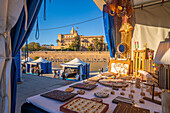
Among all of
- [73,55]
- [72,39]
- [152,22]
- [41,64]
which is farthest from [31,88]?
[72,39]

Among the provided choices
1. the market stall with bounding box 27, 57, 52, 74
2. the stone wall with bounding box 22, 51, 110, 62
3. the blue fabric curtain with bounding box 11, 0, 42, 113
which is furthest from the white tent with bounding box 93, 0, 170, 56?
the stone wall with bounding box 22, 51, 110, 62

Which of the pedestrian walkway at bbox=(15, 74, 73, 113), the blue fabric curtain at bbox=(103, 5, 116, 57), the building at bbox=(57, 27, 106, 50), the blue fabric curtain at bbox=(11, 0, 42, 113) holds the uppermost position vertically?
the building at bbox=(57, 27, 106, 50)

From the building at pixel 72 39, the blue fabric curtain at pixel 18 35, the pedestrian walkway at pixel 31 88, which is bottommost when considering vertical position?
the pedestrian walkway at pixel 31 88

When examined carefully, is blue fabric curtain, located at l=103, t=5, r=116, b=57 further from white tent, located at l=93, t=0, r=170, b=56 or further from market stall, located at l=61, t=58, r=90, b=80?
market stall, located at l=61, t=58, r=90, b=80

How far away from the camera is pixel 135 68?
2.75 meters

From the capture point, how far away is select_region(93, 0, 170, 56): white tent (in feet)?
11.4

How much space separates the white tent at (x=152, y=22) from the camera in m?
3.48

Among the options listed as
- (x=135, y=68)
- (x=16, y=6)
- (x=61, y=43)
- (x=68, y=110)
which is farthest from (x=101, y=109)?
(x=61, y=43)

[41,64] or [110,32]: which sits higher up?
[110,32]

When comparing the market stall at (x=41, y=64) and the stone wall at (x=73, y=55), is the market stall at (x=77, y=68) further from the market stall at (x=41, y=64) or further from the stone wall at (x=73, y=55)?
the stone wall at (x=73, y=55)

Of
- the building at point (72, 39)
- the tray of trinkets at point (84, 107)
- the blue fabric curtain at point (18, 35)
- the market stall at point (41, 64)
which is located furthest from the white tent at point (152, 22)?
the building at point (72, 39)

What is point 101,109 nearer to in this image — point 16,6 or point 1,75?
point 1,75

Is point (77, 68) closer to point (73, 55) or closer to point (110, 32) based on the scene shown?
point (110, 32)

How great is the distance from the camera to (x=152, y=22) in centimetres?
373
